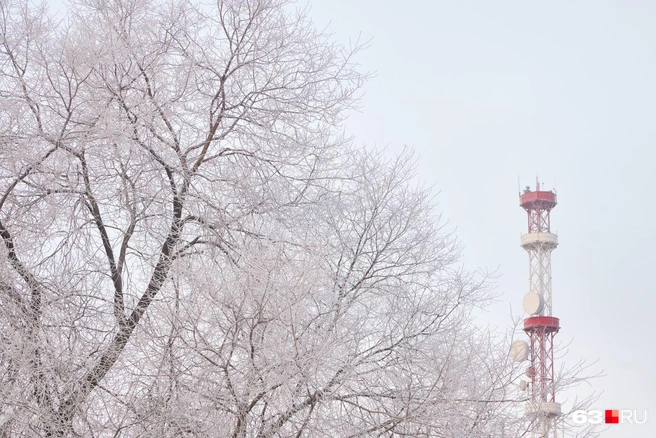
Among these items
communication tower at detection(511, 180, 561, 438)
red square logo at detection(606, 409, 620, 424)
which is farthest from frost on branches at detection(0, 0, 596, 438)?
communication tower at detection(511, 180, 561, 438)

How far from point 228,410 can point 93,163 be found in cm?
339

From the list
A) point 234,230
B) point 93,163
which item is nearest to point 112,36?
point 93,163

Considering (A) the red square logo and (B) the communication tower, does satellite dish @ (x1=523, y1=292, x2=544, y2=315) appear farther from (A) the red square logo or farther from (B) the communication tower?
(A) the red square logo

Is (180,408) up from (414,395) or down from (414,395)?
down

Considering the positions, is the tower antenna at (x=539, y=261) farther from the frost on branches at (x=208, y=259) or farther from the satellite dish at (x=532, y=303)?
the frost on branches at (x=208, y=259)

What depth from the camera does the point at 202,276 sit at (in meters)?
8.13

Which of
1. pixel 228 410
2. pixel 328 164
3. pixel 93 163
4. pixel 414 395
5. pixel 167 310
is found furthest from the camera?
pixel 328 164

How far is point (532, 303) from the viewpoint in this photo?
41.7 m

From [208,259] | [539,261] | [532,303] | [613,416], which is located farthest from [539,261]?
[208,259]

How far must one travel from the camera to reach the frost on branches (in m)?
7.98

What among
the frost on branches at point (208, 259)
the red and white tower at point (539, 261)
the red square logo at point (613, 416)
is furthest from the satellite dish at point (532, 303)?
the frost on branches at point (208, 259)

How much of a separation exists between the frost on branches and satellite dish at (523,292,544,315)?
31.3 m

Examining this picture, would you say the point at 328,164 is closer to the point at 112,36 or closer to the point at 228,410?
the point at 112,36

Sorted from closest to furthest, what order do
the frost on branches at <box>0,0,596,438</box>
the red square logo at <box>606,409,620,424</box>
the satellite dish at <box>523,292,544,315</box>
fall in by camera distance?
the frost on branches at <box>0,0,596,438</box> → the red square logo at <box>606,409,620,424</box> → the satellite dish at <box>523,292,544,315</box>
